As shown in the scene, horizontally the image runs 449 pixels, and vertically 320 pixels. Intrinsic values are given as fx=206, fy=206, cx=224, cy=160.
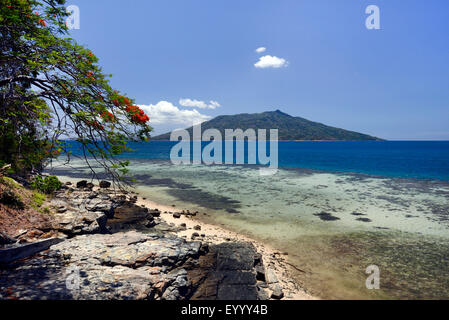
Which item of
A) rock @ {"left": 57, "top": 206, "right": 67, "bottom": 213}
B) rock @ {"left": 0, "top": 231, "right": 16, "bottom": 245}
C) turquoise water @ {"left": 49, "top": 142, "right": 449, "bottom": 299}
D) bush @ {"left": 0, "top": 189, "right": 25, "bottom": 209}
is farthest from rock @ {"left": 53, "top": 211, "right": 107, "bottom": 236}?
turquoise water @ {"left": 49, "top": 142, "right": 449, "bottom": 299}

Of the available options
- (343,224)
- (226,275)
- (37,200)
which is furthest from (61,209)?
(343,224)

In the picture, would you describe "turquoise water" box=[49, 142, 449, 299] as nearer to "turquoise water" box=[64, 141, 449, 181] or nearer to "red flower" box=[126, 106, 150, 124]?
"red flower" box=[126, 106, 150, 124]

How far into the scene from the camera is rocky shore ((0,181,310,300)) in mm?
5297

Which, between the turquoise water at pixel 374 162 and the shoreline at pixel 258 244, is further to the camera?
the turquoise water at pixel 374 162

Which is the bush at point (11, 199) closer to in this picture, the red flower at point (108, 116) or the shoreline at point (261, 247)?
the red flower at point (108, 116)

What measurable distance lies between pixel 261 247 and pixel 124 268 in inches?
290

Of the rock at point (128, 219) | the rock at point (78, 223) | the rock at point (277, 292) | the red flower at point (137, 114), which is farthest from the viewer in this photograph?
the rock at point (128, 219)

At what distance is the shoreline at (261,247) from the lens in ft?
26.2

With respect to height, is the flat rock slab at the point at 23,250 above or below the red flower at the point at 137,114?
below

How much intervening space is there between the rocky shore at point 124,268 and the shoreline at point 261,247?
85 millimetres

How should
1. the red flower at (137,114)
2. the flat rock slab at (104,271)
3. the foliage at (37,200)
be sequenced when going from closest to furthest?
the flat rock slab at (104,271)
the red flower at (137,114)
the foliage at (37,200)

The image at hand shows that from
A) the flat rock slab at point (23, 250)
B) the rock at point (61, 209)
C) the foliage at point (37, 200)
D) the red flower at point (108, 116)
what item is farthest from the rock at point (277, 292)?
the foliage at point (37, 200)

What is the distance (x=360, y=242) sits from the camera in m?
12.4
